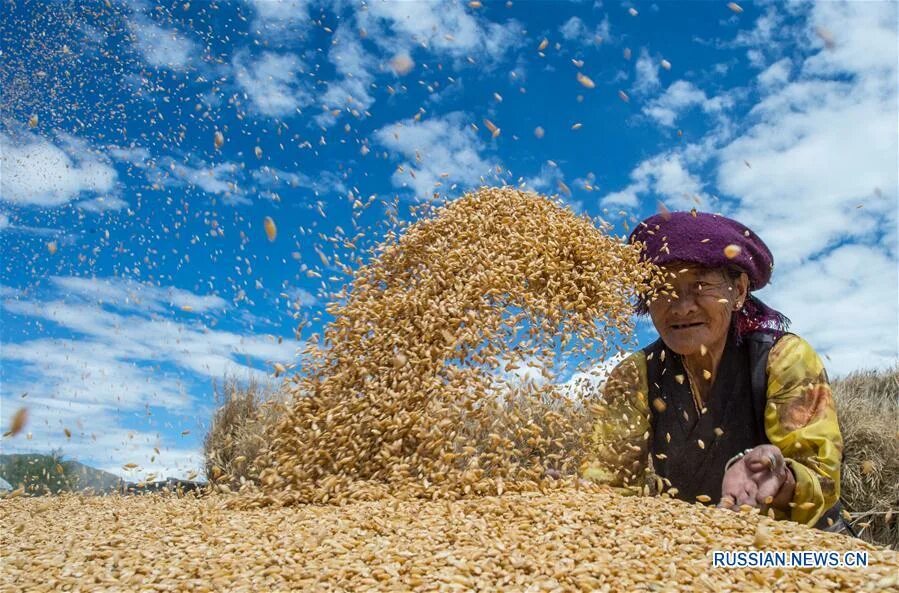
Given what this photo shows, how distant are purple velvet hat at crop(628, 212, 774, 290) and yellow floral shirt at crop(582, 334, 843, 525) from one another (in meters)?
0.41

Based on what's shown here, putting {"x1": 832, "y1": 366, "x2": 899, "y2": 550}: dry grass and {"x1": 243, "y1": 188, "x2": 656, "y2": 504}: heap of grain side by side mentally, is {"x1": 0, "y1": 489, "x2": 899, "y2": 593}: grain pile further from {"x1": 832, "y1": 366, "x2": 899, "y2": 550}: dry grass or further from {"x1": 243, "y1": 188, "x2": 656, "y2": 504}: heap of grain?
{"x1": 832, "y1": 366, "x2": 899, "y2": 550}: dry grass

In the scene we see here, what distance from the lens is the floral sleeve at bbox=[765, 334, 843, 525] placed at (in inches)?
112

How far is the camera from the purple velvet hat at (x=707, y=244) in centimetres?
330

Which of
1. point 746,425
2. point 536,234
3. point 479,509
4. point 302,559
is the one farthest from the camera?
point 536,234

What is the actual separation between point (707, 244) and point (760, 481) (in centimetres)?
113

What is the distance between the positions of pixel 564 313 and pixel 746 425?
103cm

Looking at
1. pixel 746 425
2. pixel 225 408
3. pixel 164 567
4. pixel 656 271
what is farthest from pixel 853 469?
pixel 225 408

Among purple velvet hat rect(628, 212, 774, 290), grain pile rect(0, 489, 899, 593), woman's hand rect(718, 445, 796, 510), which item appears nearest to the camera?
grain pile rect(0, 489, 899, 593)

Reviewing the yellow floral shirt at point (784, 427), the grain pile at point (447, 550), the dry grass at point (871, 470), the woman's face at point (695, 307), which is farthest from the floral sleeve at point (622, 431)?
the dry grass at point (871, 470)

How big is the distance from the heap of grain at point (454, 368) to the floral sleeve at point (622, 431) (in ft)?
0.33

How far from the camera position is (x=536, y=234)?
371 cm

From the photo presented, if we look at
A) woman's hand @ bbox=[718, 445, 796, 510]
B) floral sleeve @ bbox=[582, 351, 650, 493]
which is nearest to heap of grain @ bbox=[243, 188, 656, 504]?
floral sleeve @ bbox=[582, 351, 650, 493]

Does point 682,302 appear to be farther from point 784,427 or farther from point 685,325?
point 784,427

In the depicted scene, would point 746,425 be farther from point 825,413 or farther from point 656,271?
point 656,271
